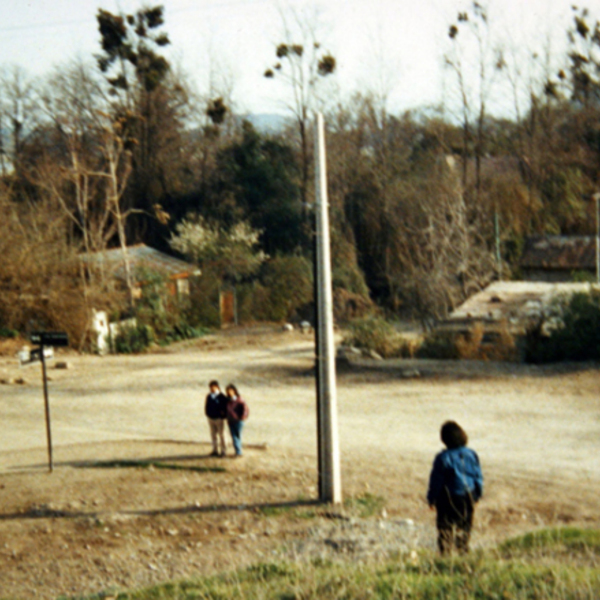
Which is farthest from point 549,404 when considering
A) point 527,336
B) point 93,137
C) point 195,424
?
point 93,137

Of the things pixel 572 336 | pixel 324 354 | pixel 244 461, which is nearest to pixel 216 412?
pixel 244 461

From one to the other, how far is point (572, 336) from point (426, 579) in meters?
17.0

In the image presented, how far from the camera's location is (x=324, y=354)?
36.2 ft

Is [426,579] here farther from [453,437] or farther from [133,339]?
[133,339]

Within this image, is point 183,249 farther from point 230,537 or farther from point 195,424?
point 230,537

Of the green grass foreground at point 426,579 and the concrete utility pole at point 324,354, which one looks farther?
the concrete utility pole at point 324,354

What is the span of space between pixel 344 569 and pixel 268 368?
687 inches

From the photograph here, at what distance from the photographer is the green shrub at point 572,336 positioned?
21844mm

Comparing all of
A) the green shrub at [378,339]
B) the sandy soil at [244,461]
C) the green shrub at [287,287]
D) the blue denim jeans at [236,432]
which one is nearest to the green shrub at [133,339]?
the sandy soil at [244,461]

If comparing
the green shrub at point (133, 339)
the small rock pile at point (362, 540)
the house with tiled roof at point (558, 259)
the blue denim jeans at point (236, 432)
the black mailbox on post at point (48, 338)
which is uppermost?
the house with tiled roof at point (558, 259)

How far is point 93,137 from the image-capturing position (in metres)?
51.1

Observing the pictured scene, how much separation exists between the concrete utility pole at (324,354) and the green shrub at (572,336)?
1264cm

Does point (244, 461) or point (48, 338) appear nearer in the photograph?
point (48, 338)

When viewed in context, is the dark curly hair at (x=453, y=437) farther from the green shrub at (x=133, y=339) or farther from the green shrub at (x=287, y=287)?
the green shrub at (x=287, y=287)
